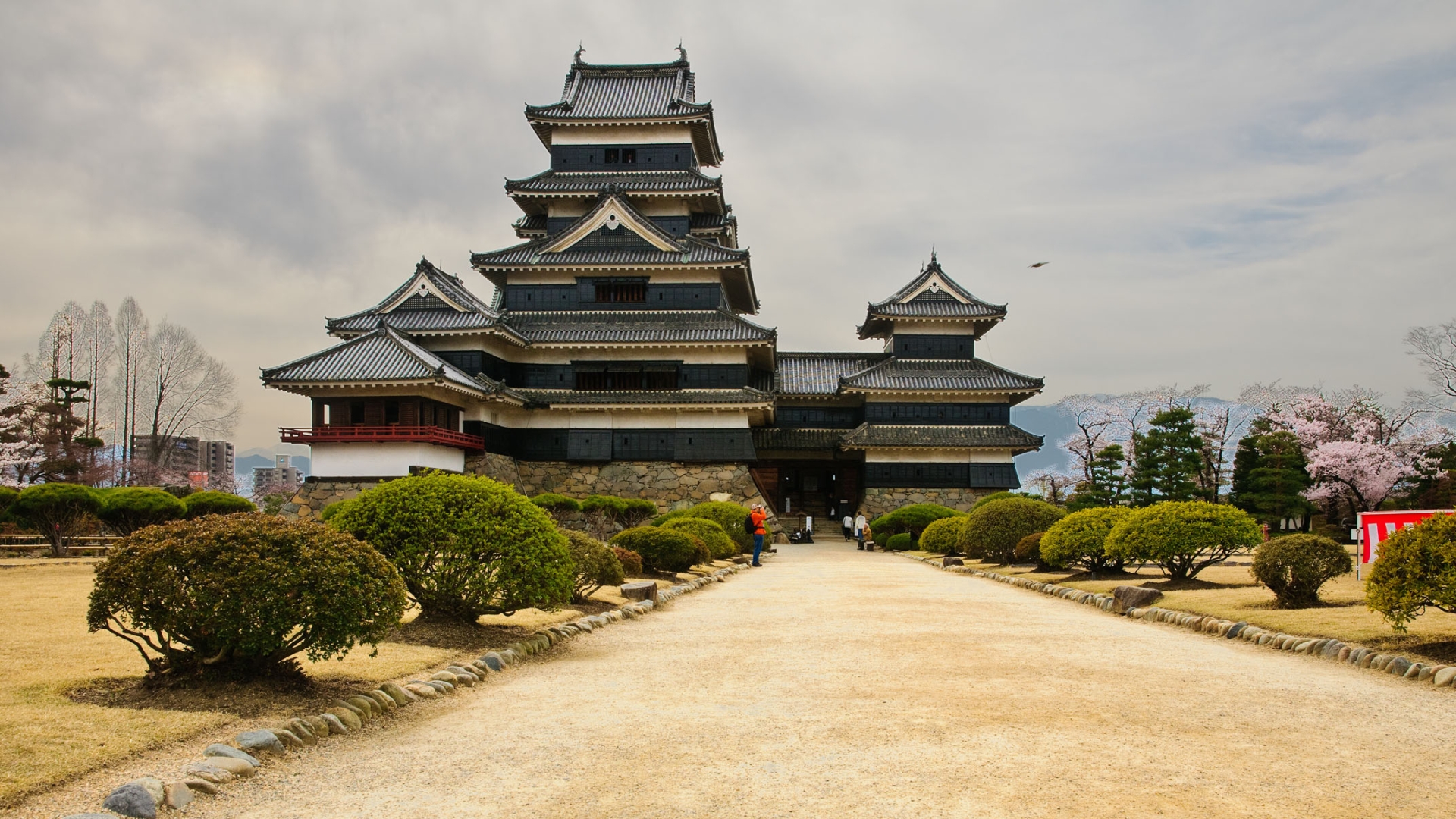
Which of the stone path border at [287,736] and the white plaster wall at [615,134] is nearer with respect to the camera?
the stone path border at [287,736]

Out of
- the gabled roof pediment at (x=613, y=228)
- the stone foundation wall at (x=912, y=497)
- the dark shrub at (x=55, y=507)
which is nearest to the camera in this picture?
the dark shrub at (x=55, y=507)

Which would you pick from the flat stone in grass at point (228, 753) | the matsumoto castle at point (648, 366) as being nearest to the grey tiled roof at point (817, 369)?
the matsumoto castle at point (648, 366)

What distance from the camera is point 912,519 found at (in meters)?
38.8

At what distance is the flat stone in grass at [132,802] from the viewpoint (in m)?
5.44

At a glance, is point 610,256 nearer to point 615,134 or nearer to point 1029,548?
point 615,134

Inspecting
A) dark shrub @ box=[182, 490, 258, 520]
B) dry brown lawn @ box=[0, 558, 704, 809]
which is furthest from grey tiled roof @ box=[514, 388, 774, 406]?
dry brown lawn @ box=[0, 558, 704, 809]

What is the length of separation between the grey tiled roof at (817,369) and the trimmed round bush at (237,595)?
42.3 meters

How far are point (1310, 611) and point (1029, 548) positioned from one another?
1053 cm

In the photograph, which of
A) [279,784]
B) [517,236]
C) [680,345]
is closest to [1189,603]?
[279,784]

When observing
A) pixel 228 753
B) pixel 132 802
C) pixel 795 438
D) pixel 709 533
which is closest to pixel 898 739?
pixel 228 753

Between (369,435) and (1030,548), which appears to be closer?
(1030,548)

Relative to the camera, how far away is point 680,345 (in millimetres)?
43438

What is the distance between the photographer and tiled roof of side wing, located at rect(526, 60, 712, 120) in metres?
47.9

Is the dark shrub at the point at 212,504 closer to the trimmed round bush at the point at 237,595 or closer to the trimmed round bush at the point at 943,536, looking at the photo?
the trimmed round bush at the point at 237,595
